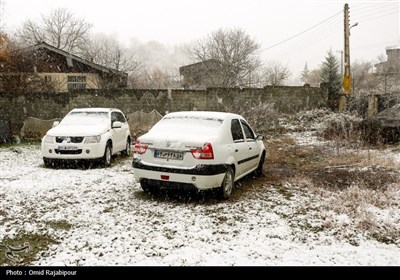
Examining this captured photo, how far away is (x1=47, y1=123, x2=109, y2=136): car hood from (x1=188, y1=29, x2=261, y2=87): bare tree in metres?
25.3

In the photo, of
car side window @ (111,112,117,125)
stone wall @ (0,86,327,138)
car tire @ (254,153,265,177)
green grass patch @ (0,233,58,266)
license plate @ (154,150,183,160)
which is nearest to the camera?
green grass patch @ (0,233,58,266)

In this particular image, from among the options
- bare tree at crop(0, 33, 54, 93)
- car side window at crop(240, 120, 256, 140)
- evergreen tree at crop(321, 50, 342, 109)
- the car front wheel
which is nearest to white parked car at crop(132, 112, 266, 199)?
car side window at crop(240, 120, 256, 140)

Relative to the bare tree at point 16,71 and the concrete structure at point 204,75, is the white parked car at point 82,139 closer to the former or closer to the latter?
the bare tree at point 16,71

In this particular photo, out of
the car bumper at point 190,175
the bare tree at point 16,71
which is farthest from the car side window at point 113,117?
the bare tree at point 16,71

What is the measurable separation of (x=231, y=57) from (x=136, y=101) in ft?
76.6

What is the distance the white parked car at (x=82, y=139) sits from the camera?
9055 mm

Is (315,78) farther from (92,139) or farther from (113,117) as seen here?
(92,139)

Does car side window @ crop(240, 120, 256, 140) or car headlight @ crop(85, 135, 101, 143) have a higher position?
car side window @ crop(240, 120, 256, 140)

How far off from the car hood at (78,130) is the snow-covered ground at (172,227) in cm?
163

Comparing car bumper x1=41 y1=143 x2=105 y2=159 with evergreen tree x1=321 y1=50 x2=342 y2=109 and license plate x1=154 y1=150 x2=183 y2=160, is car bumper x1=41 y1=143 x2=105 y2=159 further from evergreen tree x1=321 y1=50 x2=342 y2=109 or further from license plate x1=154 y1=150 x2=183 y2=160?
evergreen tree x1=321 y1=50 x2=342 y2=109

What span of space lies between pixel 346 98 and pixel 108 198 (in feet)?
53.1

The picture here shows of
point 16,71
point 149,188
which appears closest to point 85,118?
point 149,188

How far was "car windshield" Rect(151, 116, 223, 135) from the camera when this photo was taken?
6.61 meters

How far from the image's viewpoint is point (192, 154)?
6008mm
